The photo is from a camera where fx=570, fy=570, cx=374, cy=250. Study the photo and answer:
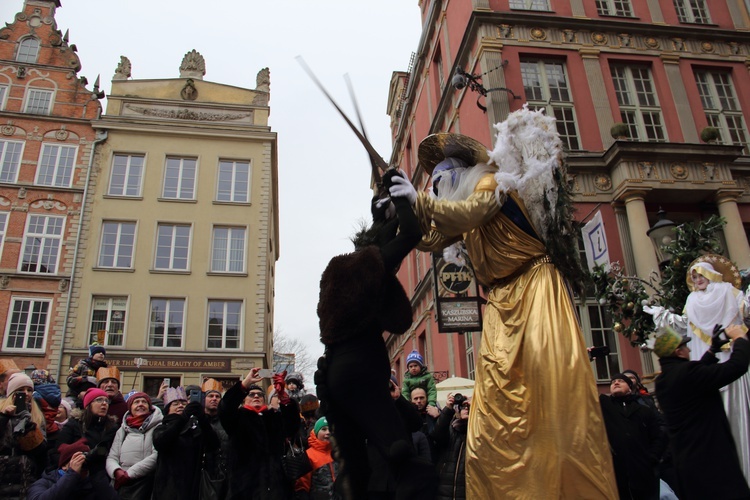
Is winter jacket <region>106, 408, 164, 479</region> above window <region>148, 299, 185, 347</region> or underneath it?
underneath

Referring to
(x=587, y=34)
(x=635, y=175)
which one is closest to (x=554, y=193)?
(x=635, y=175)

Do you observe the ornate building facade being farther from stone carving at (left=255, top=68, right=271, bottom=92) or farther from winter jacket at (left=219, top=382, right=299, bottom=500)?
stone carving at (left=255, top=68, right=271, bottom=92)

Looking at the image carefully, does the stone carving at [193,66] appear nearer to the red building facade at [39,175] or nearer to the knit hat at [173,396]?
the red building facade at [39,175]

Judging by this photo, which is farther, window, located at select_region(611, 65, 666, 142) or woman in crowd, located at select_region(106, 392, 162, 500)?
window, located at select_region(611, 65, 666, 142)

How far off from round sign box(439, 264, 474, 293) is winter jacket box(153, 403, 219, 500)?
32.9 feet

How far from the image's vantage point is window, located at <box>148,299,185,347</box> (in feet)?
81.5

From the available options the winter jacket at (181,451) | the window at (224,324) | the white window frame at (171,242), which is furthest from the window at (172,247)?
the winter jacket at (181,451)

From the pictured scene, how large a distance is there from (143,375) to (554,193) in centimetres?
2428

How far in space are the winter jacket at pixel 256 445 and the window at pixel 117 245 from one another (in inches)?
900

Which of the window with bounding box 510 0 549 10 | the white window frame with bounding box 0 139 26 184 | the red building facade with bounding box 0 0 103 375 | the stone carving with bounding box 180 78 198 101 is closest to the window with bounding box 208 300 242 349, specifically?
the red building facade with bounding box 0 0 103 375

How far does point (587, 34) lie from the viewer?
54.4 feet

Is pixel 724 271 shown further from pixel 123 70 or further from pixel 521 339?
pixel 123 70

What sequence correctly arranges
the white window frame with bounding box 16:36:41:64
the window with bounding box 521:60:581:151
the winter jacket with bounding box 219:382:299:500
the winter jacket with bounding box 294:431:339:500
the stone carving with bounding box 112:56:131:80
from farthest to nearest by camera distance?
the stone carving with bounding box 112:56:131:80 → the white window frame with bounding box 16:36:41:64 → the window with bounding box 521:60:581:151 → the winter jacket with bounding box 294:431:339:500 → the winter jacket with bounding box 219:382:299:500

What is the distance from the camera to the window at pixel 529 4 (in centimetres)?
1684
